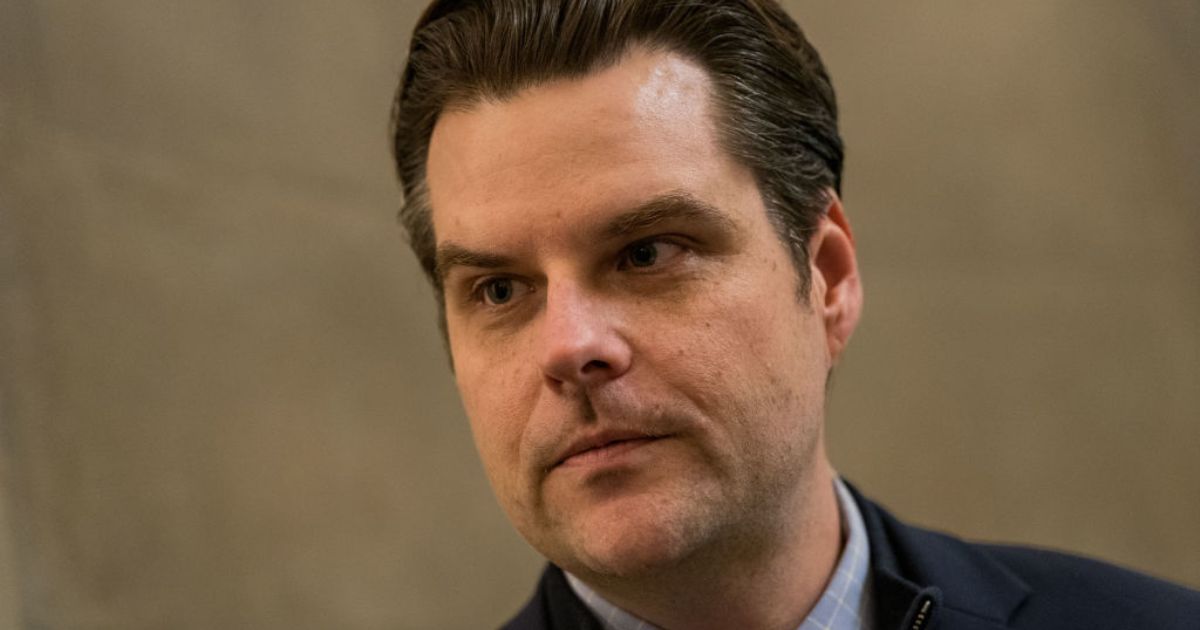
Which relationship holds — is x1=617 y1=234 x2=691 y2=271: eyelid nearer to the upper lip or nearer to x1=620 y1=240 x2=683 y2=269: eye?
x1=620 y1=240 x2=683 y2=269: eye

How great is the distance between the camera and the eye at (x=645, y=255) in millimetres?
1682

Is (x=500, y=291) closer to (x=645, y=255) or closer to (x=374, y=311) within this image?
(x=645, y=255)

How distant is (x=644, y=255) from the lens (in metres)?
1.68

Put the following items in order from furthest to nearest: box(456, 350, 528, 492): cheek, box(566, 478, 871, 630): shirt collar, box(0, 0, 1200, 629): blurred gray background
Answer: box(0, 0, 1200, 629): blurred gray background, box(566, 478, 871, 630): shirt collar, box(456, 350, 528, 492): cheek

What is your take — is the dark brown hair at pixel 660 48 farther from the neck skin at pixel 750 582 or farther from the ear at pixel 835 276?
the neck skin at pixel 750 582

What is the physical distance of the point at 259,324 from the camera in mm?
2215

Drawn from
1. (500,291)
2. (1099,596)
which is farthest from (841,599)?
(500,291)

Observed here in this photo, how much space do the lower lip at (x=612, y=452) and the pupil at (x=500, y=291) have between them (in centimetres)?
25

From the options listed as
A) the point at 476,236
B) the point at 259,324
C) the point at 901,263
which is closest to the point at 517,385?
the point at 476,236

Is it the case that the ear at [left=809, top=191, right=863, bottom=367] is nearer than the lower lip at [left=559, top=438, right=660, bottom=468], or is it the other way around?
the lower lip at [left=559, top=438, right=660, bottom=468]

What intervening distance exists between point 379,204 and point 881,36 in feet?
4.15

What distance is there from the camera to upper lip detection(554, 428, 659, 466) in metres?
1.62

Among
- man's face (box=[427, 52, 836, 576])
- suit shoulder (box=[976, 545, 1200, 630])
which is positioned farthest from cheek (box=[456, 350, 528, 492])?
suit shoulder (box=[976, 545, 1200, 630])

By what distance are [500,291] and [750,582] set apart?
0.51m
